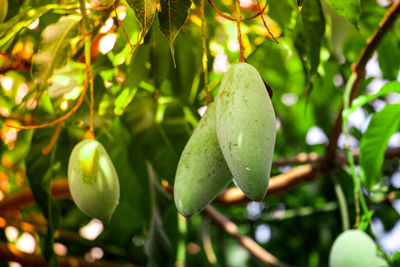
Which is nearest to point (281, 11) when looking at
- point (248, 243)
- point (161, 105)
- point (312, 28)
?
point (312, 28)

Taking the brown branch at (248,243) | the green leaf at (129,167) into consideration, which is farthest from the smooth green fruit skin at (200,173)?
the brown branch at (248,243)

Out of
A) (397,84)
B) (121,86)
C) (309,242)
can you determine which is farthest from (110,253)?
(397,84)

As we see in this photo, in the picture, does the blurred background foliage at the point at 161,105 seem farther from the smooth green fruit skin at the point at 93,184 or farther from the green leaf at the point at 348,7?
the smooth green fruit skin at the point at 93,184

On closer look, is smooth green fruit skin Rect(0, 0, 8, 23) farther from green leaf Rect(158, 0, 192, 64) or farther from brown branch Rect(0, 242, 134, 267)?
brown branch Rect(0, 242, 134, 267)

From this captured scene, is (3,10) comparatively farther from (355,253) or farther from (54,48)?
(355,253)

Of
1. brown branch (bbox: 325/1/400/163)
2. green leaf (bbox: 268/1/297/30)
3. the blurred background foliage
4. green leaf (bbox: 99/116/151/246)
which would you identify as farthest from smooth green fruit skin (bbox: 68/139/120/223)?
brown branch (bbox: 325/1/400/163)

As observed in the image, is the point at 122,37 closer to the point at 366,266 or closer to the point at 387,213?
the point at 366,266

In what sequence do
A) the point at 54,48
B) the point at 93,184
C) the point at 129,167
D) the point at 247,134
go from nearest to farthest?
the point at 247,134
the point at 93,184
the point at 54,48
the point at 129,167
